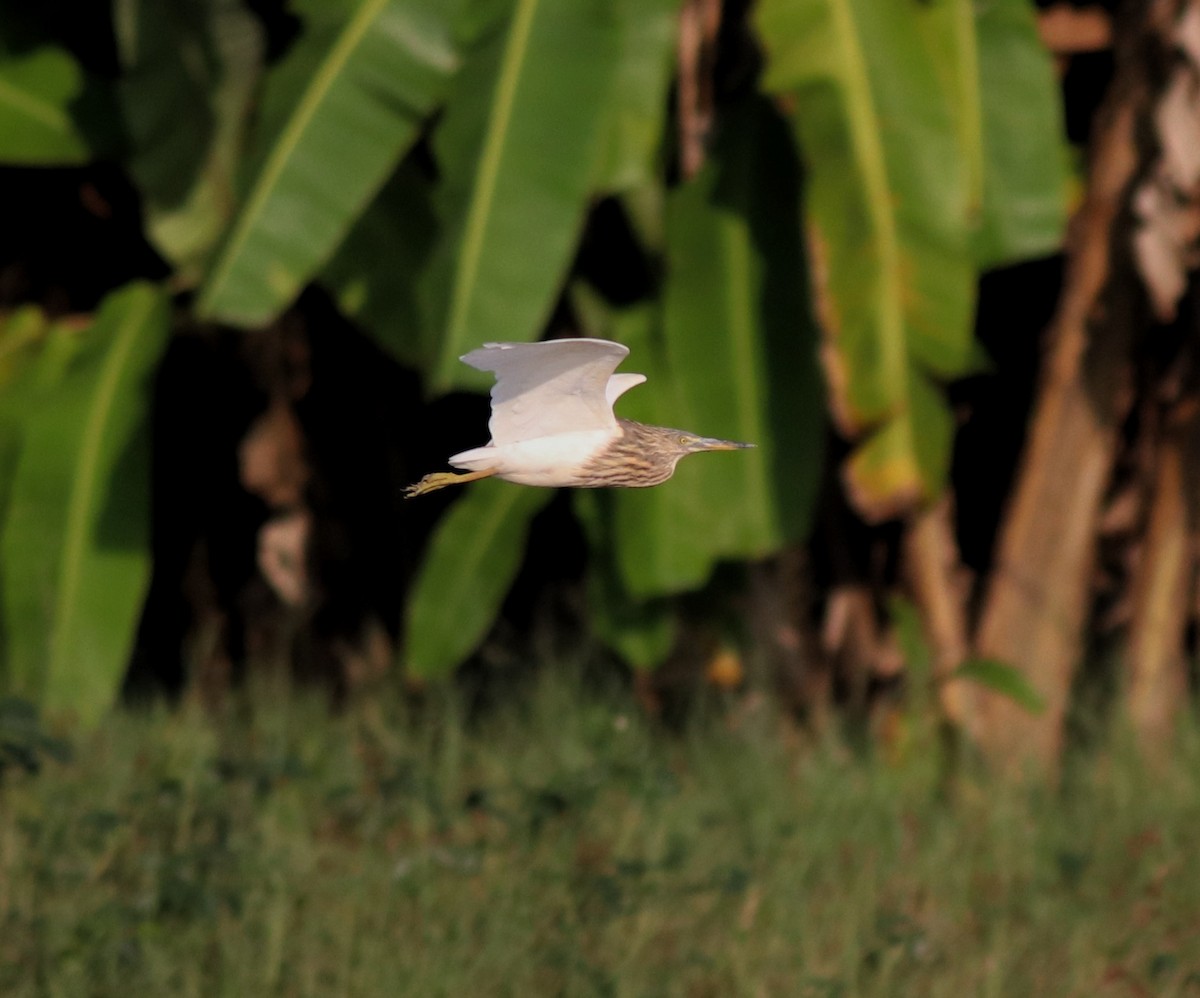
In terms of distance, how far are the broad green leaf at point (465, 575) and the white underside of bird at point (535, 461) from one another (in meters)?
2.90

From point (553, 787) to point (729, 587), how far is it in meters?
1.53

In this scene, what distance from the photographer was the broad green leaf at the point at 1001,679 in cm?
579

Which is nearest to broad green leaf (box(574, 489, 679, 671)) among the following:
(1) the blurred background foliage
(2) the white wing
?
(1) the blurred background foliage

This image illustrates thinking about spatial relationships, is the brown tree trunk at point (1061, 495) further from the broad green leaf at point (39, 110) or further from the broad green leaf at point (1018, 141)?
the broad green leaf at point (39, 110)

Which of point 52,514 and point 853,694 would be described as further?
point 853,694

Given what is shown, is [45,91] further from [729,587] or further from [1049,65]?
[1049,65]

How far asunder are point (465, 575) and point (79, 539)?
1176 mm

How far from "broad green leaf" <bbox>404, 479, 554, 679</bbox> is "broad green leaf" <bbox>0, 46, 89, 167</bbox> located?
1805 millimetres

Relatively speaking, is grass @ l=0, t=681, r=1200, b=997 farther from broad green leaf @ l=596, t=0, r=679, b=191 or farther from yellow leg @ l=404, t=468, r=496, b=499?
broad green leaf @ l=596, t=0, r=679, b=191

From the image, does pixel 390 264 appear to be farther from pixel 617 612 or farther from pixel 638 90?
pixel 617 612

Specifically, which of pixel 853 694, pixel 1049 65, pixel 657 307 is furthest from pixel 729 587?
pixel 1049 65

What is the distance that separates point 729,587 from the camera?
6309mm

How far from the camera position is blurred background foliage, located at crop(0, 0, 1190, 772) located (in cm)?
508

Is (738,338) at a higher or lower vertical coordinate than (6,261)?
higher
